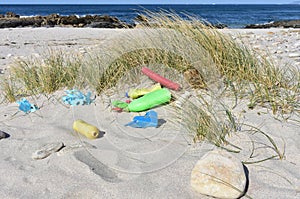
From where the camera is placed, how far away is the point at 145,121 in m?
2.52

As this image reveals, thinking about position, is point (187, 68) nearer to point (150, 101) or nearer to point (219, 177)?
point (150, 101)

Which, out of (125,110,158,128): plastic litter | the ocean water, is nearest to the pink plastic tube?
(125,110,158,128): plastic litter

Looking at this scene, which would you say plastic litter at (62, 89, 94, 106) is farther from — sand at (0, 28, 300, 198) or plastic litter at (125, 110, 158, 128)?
plastic litter at (125, 110, 158, 128)

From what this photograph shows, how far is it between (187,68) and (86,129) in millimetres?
1269

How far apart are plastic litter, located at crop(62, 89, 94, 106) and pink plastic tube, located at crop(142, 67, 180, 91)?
0.58 metres

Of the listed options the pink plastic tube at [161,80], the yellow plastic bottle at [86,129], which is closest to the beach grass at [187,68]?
the pink plastic tube at [161,80]

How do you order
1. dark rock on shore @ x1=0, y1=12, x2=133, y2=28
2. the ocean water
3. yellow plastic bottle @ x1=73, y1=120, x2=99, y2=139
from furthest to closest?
the ocean water
dark rock on shore @ x1=0, y1=12, x2=133, y2=28
yellow plastic bottle @ x1=73, y1=120, x2=99, y2=139

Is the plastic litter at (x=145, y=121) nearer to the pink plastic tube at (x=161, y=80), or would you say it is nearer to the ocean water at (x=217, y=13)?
the pink plastic tube at (x=161, y=80)

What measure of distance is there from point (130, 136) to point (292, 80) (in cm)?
174

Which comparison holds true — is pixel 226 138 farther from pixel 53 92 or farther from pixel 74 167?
pixel 53 92

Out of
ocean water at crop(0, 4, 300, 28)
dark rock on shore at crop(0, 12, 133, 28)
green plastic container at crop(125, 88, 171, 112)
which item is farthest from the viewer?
ocean water at crop(0, 4, 300, 28)

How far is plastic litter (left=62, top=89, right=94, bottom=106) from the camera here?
9.87 feet

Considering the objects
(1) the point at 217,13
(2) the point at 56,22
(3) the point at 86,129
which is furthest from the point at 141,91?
(1) the point at 217,13

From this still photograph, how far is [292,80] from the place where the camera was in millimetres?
3166
